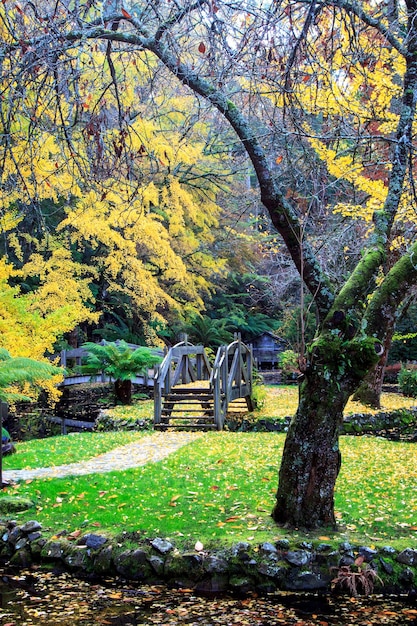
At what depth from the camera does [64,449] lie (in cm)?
992

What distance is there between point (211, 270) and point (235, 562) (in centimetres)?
1778

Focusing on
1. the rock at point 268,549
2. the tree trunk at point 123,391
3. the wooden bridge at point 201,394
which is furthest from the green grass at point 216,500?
the tree trunk at point 123,391

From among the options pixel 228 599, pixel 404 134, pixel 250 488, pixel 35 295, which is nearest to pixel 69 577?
pixel 228 599

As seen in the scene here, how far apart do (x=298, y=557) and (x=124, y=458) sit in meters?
4.63

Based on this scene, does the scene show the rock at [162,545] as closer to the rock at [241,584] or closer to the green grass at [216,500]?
the green grass at [216,500]

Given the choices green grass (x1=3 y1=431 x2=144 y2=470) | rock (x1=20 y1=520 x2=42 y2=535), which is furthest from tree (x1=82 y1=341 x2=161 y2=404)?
rock (x1=20 y1=520 x2=42 y2=535)

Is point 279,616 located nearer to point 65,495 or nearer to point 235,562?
point 235,562

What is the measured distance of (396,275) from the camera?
570 cm

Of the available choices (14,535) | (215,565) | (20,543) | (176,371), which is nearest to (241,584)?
(215,565)

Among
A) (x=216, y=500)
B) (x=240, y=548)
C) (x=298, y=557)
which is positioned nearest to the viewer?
(x=298, y=557)

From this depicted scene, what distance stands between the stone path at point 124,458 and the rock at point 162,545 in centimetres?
277

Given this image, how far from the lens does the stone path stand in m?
7.91

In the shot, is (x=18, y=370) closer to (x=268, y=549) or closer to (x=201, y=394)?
(x=201, y=394)

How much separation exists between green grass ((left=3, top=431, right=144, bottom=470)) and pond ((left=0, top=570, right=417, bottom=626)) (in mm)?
3639
